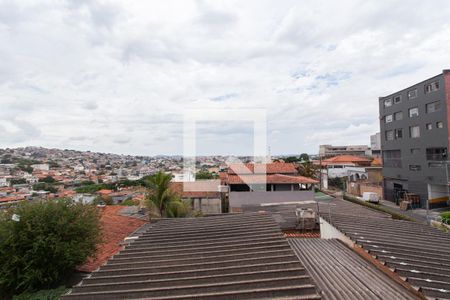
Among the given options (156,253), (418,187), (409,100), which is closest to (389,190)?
(418,187)

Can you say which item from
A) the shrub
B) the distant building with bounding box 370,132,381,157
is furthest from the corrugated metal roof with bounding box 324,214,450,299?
the distant building with bounding box 370,132,381,157

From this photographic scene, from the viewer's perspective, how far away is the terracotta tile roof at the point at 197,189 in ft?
64.0

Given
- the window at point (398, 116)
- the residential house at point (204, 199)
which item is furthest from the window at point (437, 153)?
the residential house at point (204, 199)

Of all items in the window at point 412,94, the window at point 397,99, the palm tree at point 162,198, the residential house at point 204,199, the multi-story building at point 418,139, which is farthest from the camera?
the window at point 397,99

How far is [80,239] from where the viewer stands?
340 inches

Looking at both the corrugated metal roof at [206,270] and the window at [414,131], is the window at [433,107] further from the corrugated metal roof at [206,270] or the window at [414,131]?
the corrugated metal roof at [206,270]

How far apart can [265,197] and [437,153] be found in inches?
718

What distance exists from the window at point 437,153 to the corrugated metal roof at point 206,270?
25643 mm

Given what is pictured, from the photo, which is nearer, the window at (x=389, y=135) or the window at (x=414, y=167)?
the window at (x=414, y=167)

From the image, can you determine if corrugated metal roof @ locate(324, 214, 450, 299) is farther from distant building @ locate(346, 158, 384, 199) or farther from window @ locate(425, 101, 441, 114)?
distant building @ locate(346, 158, 384, 199)

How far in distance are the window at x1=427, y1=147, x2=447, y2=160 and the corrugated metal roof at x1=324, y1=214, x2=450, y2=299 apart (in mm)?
19336

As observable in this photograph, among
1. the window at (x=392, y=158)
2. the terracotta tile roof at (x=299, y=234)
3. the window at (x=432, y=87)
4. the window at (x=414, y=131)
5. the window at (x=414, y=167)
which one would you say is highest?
the window at (x=432, y=87)

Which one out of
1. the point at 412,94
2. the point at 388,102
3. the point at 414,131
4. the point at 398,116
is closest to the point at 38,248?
the point at 414,131

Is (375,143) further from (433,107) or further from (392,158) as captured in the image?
(433,107)
